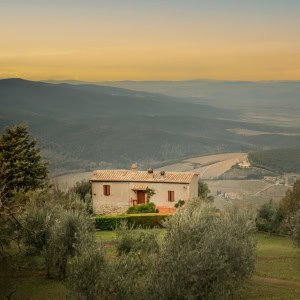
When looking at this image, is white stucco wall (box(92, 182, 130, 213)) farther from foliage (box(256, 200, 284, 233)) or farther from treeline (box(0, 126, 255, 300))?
treeline (box(0, 126, 255, 300))

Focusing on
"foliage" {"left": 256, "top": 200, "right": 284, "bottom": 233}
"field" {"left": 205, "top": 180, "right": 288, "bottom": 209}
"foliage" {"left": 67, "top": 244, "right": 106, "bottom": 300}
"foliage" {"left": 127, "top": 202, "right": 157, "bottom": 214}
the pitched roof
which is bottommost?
"field" {"left": 205, "top": 180, "right": 288, "bottom": 209}

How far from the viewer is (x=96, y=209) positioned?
55.8 meters

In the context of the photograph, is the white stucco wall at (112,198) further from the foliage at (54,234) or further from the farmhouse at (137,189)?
the foliage at (54,234)

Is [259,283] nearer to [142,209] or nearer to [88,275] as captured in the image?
[88,275]

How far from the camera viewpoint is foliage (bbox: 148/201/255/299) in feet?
57.6

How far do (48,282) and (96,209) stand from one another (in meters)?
29.5

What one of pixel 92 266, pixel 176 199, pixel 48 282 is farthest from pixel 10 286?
pixel 176 199

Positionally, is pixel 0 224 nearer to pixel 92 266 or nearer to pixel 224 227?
pixel 92 266

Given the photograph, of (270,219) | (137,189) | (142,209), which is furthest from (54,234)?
(270,219)

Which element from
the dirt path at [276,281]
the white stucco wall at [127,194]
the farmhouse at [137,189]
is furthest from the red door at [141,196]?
the dirt path at [276,281]

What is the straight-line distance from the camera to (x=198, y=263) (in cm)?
1769

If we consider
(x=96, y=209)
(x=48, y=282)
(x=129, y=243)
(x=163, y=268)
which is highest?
(x=163, y=268)

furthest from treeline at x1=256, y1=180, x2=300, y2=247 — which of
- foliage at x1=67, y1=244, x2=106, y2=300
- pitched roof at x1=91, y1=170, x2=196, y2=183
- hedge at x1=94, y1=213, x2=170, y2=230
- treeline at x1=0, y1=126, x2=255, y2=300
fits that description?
foliage at x1=67, y1=244, x2=106, y2=300

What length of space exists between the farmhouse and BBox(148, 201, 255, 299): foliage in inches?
1257
